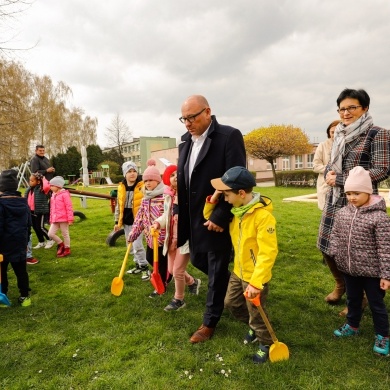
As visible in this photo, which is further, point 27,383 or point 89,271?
point 89,271

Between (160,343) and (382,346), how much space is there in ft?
6.85

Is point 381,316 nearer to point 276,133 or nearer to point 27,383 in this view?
point 27,383

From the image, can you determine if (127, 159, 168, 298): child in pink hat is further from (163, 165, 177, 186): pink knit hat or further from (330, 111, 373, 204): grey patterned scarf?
(330, 111, 373, 204): grey patterned scarf

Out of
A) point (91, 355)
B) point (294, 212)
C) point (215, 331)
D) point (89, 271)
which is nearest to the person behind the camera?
point (91, 355)

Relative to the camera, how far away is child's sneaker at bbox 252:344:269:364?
2.61 m

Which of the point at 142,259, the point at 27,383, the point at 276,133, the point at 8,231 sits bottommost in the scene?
the point at 27,383

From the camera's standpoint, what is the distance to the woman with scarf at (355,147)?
2812 millimetres

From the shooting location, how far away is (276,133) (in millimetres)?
25516

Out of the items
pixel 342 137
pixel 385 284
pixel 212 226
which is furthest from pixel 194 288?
pixel 342 137

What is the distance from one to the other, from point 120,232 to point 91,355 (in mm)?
4228

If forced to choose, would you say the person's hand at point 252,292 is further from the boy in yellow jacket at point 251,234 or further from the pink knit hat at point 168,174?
the pink knit hat at point 168,174

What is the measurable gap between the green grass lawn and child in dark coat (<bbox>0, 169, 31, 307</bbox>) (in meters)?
0.41

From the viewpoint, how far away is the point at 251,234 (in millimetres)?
2551

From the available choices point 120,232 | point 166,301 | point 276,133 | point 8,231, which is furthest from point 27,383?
point 276,133
